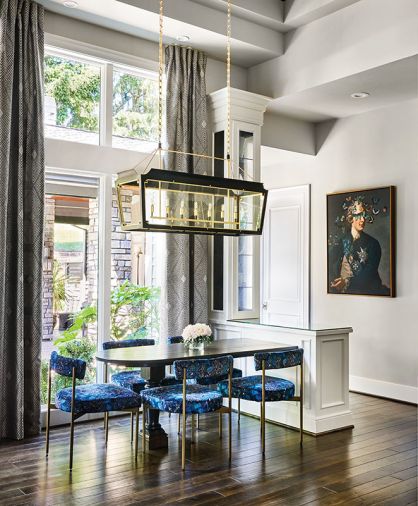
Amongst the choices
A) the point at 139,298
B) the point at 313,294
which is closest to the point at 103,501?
the point at 139,298

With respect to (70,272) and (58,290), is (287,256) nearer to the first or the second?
(70,272)

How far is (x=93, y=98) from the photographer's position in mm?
5531

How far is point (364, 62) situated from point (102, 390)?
3.66 metres

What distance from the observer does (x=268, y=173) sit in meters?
8.05

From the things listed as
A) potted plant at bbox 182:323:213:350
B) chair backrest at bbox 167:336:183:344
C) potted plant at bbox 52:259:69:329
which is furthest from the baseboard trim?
potted plant at bbox 52:259:69:329

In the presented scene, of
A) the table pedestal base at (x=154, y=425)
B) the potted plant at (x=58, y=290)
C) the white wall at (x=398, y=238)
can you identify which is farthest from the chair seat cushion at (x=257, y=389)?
the white wall at (x=398, y=238)

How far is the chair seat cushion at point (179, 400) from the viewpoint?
4152mm

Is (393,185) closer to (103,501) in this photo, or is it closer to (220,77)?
(220,77)

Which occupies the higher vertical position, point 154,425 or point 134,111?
point 134,111

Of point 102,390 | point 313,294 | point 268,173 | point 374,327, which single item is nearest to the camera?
point 102,390

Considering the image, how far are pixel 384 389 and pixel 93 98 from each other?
14.2ft

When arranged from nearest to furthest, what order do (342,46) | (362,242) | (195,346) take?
1. (195,346)
2. (342,46)
3. (362,242)

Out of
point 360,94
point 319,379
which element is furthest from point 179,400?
point 360,94

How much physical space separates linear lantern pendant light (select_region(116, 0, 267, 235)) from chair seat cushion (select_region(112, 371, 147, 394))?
1.39 metres
